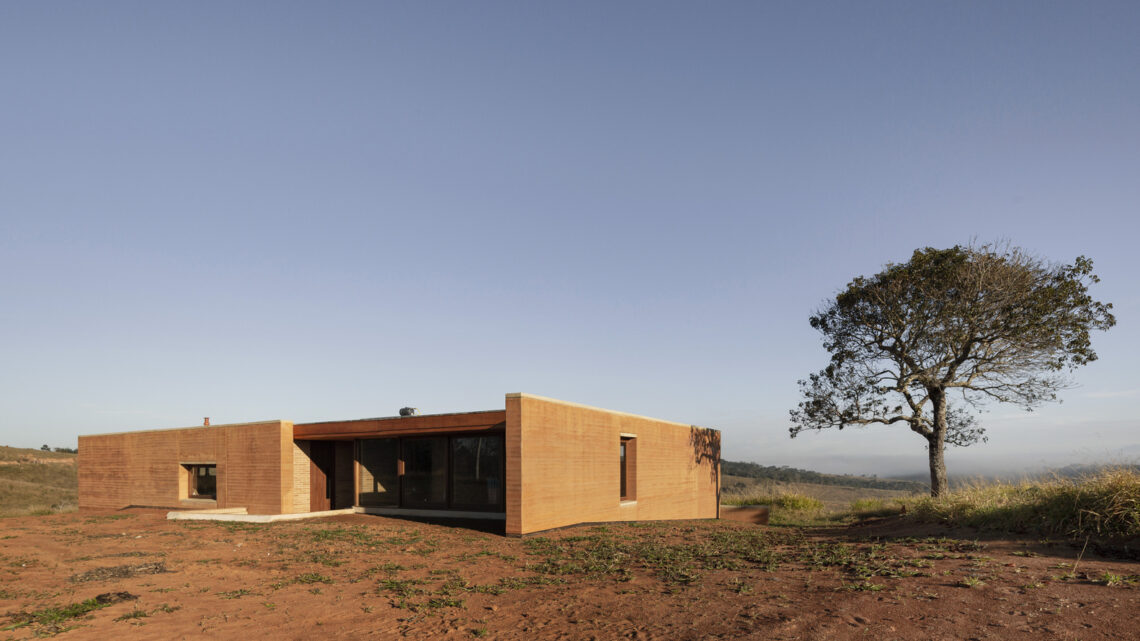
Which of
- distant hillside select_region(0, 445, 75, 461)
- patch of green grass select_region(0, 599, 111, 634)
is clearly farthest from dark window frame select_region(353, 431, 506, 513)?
distant hillside select_region(0, 445, 75, 461)

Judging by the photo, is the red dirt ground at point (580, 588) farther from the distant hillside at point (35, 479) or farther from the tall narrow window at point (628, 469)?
the distant hillside at point (35, 479)

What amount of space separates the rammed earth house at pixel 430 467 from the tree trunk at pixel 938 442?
832 cm

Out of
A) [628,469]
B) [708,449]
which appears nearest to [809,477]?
[708,449]

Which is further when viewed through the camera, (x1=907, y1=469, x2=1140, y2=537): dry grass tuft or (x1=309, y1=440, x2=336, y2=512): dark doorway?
(x1=309, y1=440, x2=336, y2=512): dark doorway

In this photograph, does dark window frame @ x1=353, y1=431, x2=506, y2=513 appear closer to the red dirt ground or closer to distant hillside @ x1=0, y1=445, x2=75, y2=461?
the red dirt ground

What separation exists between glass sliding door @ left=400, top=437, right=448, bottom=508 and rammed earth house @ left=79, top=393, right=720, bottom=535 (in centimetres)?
3

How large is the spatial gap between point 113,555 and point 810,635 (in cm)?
1206

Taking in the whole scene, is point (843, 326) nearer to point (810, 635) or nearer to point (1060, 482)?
point (1060, 482)

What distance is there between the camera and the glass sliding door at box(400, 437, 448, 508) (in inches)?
760

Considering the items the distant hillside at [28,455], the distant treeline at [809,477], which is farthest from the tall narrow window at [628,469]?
the distant hillside at [28,455]

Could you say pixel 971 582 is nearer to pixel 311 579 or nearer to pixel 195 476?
pixel 311 579

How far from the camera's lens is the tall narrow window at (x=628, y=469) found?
21.4 meters

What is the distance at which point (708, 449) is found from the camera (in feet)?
92.6

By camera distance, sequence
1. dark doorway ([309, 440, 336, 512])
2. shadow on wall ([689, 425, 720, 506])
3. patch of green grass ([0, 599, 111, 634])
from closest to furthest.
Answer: patch of green grass ([0, 599, 111, 634]) → dark doorway ([309, 440, 336, 512]) → shadow on wall ([689, 425, 720, 506])
